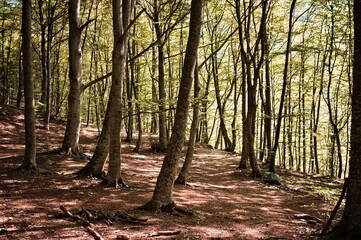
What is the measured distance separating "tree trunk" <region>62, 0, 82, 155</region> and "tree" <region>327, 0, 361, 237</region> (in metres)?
10.8

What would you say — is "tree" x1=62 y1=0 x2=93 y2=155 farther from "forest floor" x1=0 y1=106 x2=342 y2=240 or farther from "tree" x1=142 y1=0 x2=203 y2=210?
"tree" x1=142 y1=0 x2=203 y2=210

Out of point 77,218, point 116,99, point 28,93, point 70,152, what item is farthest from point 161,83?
point 77,218

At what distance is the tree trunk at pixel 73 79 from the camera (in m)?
13.2

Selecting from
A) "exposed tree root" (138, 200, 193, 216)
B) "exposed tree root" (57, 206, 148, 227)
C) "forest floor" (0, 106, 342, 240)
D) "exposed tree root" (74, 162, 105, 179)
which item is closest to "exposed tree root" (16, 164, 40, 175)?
"forest floor" (0, 106, 342, 240)

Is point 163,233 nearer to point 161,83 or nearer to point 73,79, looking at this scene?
point 73,79

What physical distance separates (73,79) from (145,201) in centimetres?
713

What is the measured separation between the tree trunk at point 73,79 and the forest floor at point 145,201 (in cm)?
92

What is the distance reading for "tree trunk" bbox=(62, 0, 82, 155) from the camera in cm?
1320

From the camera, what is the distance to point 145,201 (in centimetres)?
832

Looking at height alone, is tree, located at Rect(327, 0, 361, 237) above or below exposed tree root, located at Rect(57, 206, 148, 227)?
above

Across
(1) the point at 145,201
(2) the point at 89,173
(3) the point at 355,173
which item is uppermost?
(3) the point at 355,173

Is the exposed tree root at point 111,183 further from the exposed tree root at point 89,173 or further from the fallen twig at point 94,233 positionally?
the fallen twig at point 94,233

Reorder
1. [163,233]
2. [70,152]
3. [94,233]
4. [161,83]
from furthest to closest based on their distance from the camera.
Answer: [161,83] → [70,152] → [163,233] → [94,233]

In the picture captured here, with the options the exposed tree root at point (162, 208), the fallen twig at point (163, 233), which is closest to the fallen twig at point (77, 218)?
the fallen twig at point (163, 233)
